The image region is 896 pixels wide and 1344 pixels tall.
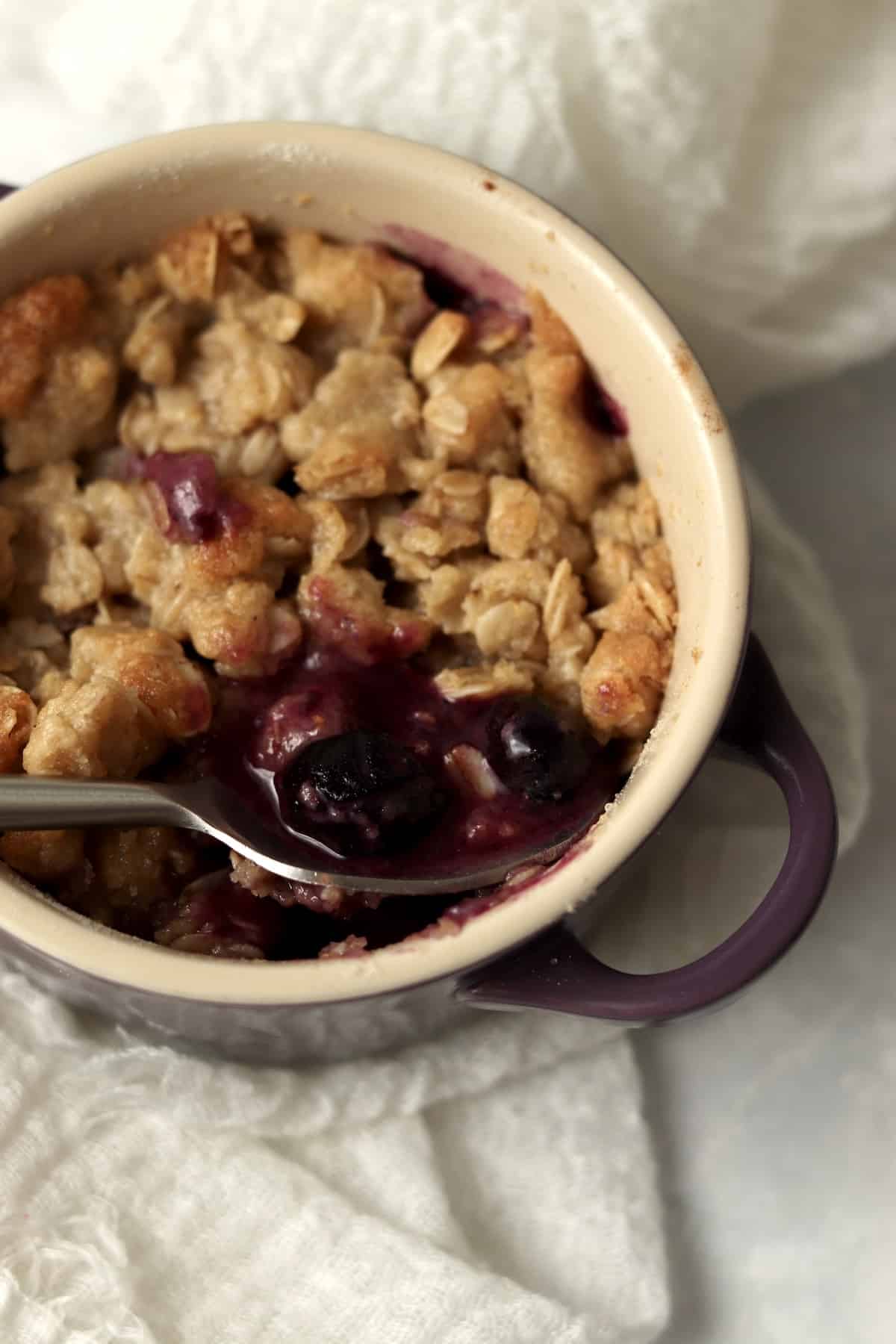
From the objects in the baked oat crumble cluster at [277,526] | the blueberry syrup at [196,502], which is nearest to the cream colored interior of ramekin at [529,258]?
the baked oat crumble cluster at [277,526]

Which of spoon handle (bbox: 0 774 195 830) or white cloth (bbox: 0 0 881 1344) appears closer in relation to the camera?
spoon handle (bbox: 0 774 195 830)

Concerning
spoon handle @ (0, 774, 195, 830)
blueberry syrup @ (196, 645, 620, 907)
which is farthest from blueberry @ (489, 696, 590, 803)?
spoon handle @ (0, 774, 195, 830)

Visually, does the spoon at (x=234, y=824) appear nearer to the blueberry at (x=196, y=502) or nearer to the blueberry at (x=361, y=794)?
the blueberry at (x=361, y=794)

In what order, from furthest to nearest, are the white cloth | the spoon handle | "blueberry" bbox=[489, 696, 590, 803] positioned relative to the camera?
the white cloth
"blueberry" bbox=[489, 696, 590, 803]
the spoon handle

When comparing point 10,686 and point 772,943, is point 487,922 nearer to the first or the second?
point 772,943

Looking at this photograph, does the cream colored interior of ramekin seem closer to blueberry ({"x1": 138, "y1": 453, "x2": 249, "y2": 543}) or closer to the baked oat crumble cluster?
the baked oat crumble cluster

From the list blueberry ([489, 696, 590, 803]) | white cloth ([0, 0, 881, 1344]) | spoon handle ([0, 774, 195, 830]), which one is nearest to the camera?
spoon handle ([0, 774, 195, 830])
